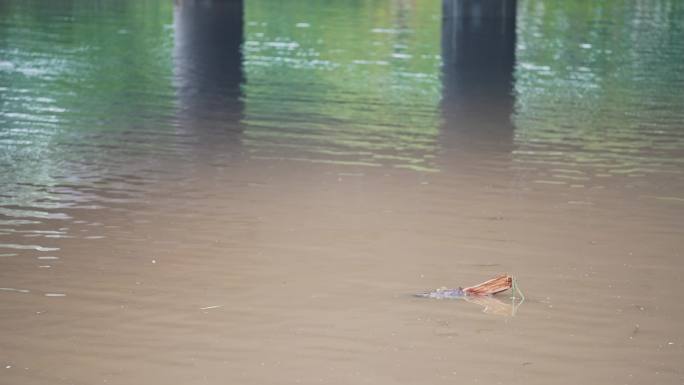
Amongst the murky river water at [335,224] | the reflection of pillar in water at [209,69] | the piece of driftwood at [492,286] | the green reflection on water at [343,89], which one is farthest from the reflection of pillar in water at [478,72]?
the piece of driftwood at [492,286]

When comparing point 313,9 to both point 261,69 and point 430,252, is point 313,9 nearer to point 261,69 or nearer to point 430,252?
point 261,69

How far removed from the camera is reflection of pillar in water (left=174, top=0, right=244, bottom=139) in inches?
1000

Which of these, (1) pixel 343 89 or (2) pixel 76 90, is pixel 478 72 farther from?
Answer: (2) pixel 76 90

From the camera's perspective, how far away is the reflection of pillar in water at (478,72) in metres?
23.9

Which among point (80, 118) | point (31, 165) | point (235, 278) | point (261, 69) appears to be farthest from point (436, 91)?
point (235, 278)

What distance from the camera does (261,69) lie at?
36.2m

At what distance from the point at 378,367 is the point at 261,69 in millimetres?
26327

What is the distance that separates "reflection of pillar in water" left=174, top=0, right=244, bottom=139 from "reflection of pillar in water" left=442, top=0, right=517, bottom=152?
4.30 metres

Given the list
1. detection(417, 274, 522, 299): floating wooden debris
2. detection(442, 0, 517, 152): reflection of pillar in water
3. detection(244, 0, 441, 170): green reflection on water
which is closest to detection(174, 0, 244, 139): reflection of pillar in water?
detection(244, 0, 441, 170): green reflection on water

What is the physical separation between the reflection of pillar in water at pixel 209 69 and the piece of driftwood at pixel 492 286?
11.5m

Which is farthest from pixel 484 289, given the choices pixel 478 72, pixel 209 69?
pixel 478 72

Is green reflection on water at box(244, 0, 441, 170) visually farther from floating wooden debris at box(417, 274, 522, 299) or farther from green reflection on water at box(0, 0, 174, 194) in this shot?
floating wooden debris at box(417, 274, 522, 299)

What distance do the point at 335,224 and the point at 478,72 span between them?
2237 centimetres

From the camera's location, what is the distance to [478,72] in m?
37.3
